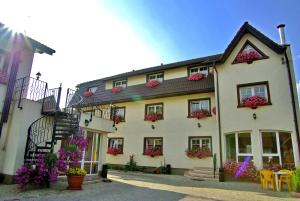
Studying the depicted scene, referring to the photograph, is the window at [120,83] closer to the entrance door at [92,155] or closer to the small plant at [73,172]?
the entrance door at [92,155]

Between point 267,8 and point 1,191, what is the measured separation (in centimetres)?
1342

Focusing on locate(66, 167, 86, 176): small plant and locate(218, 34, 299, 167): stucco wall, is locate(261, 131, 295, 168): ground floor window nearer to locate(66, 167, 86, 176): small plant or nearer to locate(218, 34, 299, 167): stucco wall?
locate(218, 34, 299, 167): stucco wall

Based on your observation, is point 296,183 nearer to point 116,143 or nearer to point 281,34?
point 281,34

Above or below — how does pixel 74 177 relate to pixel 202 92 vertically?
below

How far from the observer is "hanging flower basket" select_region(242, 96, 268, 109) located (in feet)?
44.3

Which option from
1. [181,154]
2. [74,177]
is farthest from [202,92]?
[74,177]

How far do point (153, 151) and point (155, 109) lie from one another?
11.3 feet

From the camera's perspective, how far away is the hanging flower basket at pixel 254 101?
44.3 ft

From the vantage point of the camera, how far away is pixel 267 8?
11070 mm

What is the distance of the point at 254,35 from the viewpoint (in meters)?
14.8

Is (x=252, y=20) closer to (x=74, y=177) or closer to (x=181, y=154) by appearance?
(x=181, y=154)

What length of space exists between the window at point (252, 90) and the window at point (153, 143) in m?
6.81

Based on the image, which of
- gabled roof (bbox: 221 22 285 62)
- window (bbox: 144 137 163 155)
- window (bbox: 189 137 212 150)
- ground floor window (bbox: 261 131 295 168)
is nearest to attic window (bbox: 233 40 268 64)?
gabled roof (bbox: 221 22 285 62)

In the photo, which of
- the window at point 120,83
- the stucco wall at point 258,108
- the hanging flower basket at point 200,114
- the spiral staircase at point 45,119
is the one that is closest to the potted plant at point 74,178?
the spiral staircase at point 45,119
